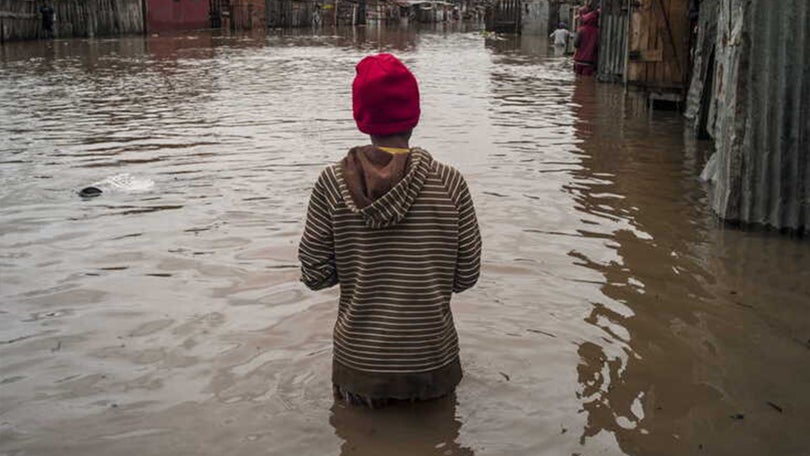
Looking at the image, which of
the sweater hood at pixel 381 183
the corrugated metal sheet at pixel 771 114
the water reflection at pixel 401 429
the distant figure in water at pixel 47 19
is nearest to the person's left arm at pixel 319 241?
the sweater hood at pixel 381 183

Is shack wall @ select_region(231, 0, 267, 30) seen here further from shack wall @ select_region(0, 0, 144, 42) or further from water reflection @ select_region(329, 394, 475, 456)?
water reflection @ select_region(329, 394, 475, 456)

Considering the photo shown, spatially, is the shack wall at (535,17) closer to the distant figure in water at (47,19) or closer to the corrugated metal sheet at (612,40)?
the distant figure in water at (47,19)

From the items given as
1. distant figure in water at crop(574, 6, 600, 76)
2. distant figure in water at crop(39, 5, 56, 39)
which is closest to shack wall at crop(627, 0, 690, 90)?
distant figure in water at crop(574, 6, 600, 76)

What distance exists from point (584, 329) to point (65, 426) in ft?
8.95

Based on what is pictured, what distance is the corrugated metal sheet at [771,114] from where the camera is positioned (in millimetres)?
6023

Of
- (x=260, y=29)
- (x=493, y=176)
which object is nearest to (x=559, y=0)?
(x=260, y=29)

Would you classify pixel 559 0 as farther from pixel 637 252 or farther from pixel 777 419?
pixel 777 419

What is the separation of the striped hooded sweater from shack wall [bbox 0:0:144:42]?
31143 mm

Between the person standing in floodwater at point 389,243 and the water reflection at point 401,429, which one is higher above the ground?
the person standing in floodwater at point 389,243

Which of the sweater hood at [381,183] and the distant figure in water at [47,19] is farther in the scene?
the distant figure in water at [47,19]

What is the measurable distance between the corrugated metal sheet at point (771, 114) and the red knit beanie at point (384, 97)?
3844 millimetres

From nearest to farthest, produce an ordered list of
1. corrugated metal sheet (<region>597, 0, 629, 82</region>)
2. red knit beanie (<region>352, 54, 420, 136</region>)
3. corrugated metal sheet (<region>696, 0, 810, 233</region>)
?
red knit beanie (<region>352, 54, 420, 136</region>) → corrugated metal sheet (<region>696, 0, 810, 233</region>) → corrugated metal sheet (<region>597, 0, 629, 82</region>)

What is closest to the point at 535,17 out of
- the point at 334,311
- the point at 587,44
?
the point at 587,44

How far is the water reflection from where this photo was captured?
3426 millimetres
